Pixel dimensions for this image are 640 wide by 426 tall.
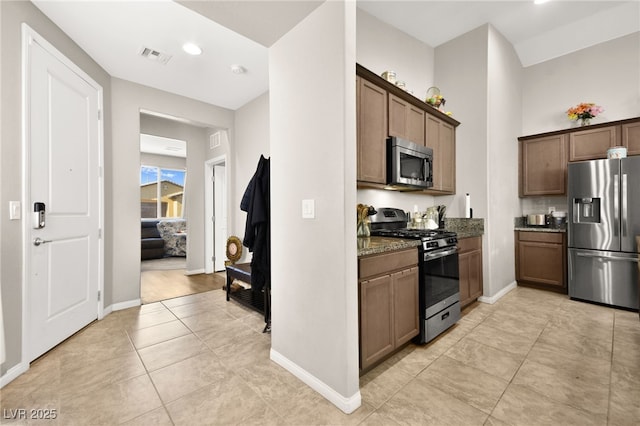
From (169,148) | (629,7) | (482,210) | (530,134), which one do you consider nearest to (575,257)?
(482,210)

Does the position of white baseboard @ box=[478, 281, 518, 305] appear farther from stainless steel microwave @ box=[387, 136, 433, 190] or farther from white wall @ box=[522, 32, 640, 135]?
white wall @ box=[522, 32, 640, 135]

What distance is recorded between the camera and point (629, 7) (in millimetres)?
3324

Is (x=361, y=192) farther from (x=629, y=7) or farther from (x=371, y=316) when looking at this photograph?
(x=629, y=7)

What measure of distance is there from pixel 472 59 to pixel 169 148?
23.3 ft

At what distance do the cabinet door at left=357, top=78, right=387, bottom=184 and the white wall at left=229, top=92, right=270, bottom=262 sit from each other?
192cm

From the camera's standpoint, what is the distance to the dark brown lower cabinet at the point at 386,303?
5.83 feet

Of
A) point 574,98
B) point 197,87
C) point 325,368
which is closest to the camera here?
point 325,368

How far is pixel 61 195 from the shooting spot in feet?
8.02

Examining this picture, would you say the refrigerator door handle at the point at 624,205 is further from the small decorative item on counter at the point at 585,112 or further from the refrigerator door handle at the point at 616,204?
the small decorative item on counter at the point at 585,112

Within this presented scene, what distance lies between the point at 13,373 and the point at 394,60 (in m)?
4.50

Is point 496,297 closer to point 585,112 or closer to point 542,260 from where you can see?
point 542,260

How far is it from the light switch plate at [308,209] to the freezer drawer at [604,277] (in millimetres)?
3647

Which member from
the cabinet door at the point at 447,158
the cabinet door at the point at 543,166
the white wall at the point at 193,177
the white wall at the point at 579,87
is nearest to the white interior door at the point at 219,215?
the white wall at the point at 193,177

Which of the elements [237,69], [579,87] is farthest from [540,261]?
[237,69]
